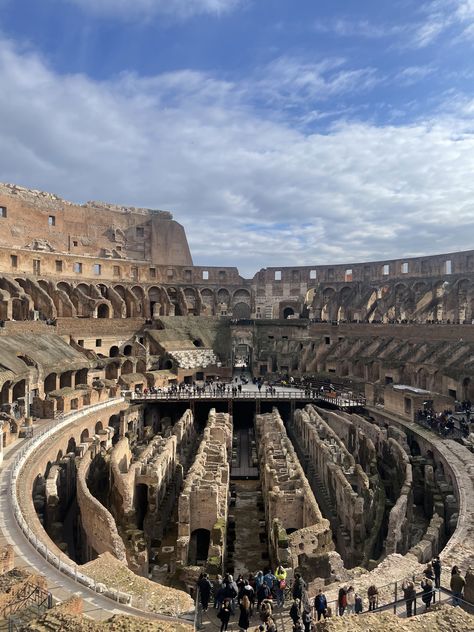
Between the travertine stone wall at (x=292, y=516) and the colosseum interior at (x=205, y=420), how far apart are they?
6 cm

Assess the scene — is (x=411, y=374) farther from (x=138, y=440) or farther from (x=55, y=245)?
(x=55, y=245)

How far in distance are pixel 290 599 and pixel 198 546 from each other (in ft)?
22.6

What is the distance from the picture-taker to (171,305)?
167ft

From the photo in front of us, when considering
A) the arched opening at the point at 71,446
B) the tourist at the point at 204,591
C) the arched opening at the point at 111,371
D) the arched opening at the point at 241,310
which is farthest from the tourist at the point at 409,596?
the arched opening at the point at 241,310

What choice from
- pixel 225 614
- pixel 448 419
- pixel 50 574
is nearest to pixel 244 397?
pixel 448 419

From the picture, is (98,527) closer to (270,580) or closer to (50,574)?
(50,574)

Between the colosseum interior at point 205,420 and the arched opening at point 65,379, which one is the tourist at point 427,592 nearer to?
the colosseum interior at point 205,420

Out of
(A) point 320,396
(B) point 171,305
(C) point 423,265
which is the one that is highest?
(C) point 423,265

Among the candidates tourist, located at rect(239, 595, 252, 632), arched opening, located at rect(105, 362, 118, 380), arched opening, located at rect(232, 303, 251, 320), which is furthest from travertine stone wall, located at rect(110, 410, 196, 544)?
arched opening, located at rect(232, 303, 251, 320)

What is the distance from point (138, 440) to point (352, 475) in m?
14.2

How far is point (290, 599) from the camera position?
9.79m

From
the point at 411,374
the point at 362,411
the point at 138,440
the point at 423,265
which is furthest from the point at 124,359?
the point at 423,265

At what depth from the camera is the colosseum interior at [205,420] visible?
39.0ft

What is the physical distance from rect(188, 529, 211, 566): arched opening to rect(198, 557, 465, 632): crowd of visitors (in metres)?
5.16
